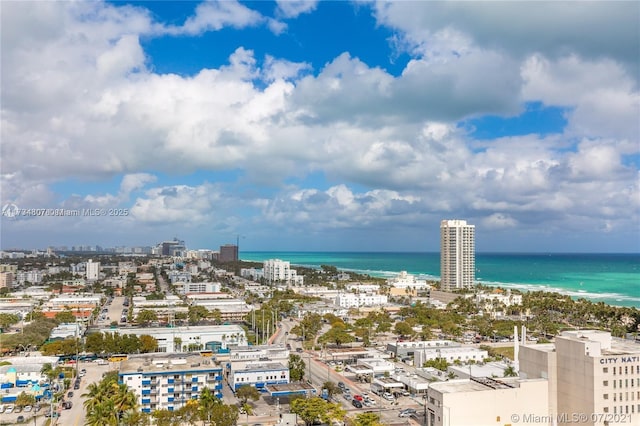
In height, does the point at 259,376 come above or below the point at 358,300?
above

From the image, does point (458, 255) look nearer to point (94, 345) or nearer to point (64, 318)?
point (64, 318)

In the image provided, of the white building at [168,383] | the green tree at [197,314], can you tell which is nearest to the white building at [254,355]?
the white building at [168,383]

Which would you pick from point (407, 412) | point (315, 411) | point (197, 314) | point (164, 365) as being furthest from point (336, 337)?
point (315, 411)

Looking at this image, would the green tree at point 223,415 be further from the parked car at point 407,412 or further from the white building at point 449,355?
the white building at point 449,355

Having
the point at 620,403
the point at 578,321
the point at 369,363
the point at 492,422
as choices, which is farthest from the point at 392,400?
the point at 578,321

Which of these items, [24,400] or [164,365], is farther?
[164,365]

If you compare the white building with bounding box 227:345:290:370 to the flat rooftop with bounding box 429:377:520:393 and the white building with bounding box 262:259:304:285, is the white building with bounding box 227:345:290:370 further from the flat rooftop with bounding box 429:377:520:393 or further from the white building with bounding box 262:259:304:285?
the white building with bounding box 262:259:304:285
